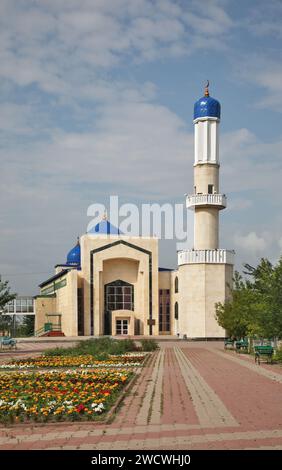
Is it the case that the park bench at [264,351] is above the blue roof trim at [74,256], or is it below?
below

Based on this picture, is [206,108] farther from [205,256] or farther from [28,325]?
[28,325]

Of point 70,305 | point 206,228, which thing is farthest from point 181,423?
point 70,305

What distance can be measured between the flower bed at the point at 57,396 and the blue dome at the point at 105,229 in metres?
43.8

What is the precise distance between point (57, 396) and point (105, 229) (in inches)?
1942

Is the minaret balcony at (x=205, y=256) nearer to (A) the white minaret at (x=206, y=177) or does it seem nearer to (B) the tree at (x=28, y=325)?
(A) the white minaret at (x=206, y=177)

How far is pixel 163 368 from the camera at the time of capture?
1967cm

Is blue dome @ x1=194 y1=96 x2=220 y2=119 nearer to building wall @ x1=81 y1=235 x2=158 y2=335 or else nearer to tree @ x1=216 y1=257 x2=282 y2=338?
building wall @ x1=81 y1=235 x2=158 y2=335

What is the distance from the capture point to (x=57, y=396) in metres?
11.6

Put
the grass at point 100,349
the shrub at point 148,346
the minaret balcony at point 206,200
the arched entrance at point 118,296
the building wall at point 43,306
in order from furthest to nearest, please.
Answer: the building wall at point 43,306 → the arched entrance at point 118,296 → the minaret balcony at point 206,200 → the shrub at point 148,346 → the grass at point 100,349

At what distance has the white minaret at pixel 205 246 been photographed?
1831 inches

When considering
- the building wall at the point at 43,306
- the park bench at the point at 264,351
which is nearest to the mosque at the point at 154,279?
the building wall at the point at 43,306

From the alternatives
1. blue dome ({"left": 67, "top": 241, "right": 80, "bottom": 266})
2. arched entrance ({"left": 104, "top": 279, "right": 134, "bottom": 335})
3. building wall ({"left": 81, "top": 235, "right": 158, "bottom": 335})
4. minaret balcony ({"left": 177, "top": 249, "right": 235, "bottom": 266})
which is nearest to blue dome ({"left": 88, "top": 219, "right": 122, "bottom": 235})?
building wall ({"left": 81, "top": 235, "right": 158, "bottom": 335})

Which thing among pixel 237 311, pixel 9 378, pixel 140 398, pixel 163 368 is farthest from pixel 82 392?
pixel 237 311
